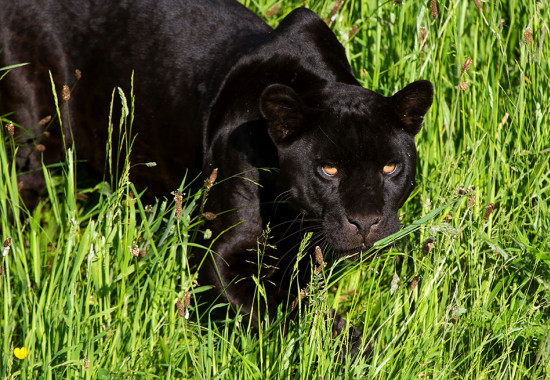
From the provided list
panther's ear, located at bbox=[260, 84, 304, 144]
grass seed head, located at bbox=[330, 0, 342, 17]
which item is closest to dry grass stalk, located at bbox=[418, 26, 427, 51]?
grass seed head, located at bbox=[330, 0, 342, 17]

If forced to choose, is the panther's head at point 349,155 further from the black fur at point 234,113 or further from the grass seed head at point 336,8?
the grass seed head at point 336,8

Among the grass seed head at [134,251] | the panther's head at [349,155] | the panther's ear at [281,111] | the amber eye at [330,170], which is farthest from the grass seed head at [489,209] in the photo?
the grass seed head at [134,251]

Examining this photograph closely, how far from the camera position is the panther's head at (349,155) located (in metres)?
3.43

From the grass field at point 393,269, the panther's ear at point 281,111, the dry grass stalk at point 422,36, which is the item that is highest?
the dry grass stalk at point 422,36

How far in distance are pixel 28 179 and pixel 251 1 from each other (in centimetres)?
184

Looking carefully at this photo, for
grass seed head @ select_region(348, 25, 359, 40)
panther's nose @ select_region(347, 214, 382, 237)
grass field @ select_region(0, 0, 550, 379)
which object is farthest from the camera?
grass seed head @ select_region(348, 25, 359, 40)

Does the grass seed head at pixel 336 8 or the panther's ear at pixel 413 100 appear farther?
the grass seed head at pixel 336 8

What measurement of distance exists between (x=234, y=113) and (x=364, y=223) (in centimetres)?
96

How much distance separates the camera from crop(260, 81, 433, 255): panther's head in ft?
11.2

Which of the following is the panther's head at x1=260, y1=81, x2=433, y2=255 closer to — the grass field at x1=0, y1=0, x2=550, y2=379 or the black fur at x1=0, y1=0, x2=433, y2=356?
the black fur at x1=0, y1=0, x2=433, y2=356

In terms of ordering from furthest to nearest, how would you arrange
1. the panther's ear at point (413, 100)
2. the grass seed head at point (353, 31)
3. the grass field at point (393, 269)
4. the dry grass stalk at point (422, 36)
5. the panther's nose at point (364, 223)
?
the grass seed head at point (353, 31), the dry grass stalk at point (422, 36), the panther's ear at point (413, 100), the panther's nose at point (364, 223), the grass field at point (393, 269)

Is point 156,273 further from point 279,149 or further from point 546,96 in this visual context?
point 546,96

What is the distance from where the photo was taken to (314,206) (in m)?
3.55

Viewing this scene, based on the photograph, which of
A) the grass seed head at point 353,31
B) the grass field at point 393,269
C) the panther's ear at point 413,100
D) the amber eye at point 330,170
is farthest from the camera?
the grass seed head at point 353,31
